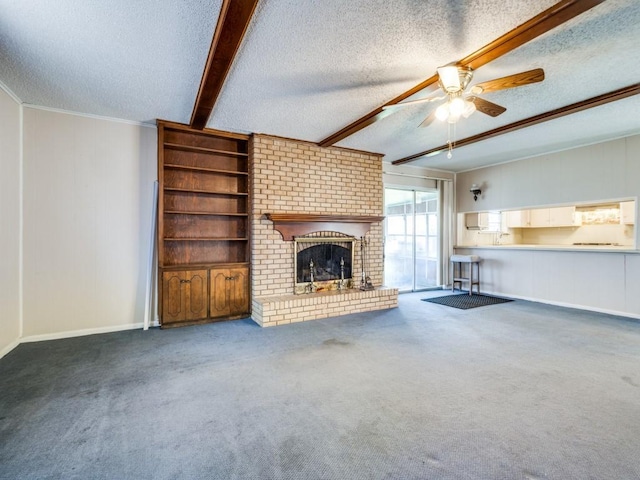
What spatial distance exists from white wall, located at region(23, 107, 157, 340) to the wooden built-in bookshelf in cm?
28

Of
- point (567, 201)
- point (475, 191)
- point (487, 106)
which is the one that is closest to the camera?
point (487, 106)

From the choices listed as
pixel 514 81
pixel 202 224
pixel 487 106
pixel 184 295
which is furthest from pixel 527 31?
pixel 184 295

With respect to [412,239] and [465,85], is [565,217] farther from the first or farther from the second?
[465,85]

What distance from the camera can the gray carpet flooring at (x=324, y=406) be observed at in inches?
63.9

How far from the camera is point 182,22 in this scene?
2.14 meters

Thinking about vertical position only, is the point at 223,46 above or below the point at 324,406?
above

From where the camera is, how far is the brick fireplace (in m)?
4.39

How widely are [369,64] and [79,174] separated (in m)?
3.50

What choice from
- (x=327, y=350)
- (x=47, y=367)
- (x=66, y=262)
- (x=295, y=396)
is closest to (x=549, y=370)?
(x=327, y=350)

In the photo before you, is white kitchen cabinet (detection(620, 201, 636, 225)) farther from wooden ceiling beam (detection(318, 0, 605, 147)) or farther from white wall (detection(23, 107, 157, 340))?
white wall (detection(23, 107, 157, 340))

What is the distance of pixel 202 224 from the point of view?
4.43 meters

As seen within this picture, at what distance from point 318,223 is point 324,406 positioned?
9.79ft

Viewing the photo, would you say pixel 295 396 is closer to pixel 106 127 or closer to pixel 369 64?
pixel 369 64

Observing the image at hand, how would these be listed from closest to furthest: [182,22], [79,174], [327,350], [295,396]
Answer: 1. [182,22]
2. [295,396]
3. [327,350]
4. [79,174]
